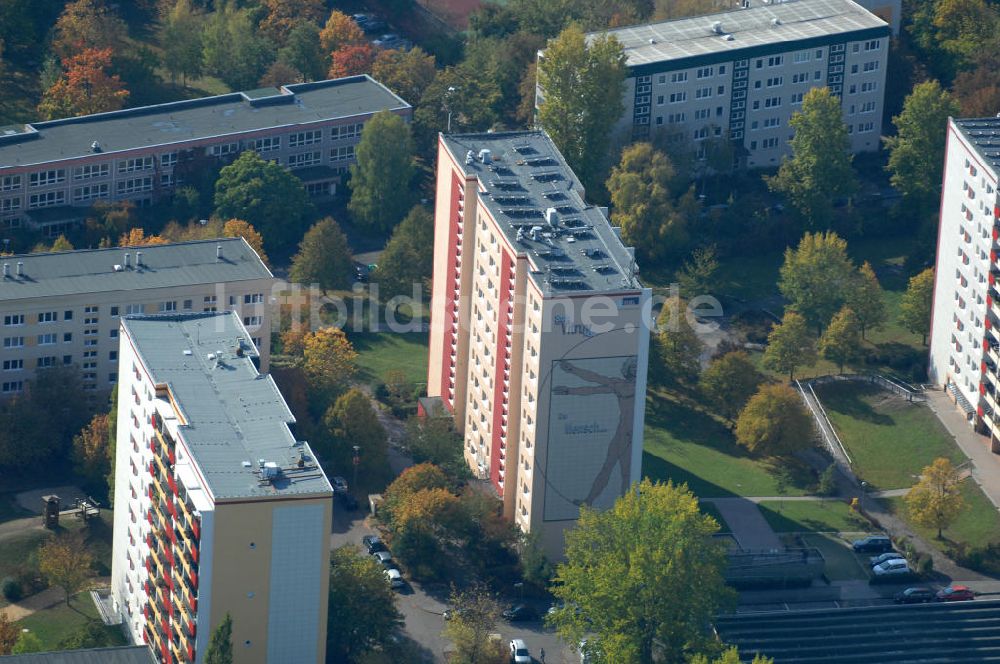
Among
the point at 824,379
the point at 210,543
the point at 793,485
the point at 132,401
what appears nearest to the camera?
the point at 210,543

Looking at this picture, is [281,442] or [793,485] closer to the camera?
[281,442]

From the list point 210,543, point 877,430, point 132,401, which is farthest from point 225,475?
point 877,430

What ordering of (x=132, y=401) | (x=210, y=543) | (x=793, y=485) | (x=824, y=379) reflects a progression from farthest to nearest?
1. (x=824, y=379)
2. (x=793, y=485)
3. (x=132, y=401)
4. (x=210, y=543)

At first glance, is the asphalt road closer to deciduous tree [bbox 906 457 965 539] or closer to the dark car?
the dark car

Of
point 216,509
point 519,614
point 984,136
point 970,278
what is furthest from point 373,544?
point 984,136

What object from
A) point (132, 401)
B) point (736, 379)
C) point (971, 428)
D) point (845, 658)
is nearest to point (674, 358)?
point (736, 379)

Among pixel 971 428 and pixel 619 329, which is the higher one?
pixel 619 329

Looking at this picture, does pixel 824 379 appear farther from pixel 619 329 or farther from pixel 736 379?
pixel 619 329
